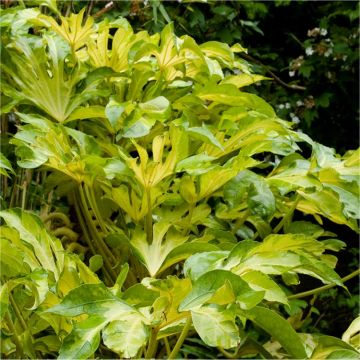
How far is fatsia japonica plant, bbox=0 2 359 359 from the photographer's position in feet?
2.15

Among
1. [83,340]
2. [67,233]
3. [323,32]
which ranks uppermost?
[323,32]

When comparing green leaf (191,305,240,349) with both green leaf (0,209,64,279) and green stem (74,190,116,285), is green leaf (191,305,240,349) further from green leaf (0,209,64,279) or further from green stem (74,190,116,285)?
green stem (74,190,116,285)

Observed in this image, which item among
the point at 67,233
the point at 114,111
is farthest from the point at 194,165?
the point at 67,233

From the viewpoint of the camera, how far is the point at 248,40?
254cm

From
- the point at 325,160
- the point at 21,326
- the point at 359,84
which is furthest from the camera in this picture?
the point at 359,84

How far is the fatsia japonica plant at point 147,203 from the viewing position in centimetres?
66

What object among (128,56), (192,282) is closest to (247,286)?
(192,282)

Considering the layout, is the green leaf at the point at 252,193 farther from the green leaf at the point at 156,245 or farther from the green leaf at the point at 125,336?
the green leaf at the point at 125,336

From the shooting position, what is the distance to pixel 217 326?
0.60 meters

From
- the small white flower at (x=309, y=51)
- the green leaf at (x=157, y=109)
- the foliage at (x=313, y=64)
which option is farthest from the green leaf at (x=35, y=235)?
the small white flower at (x=309, y=51)

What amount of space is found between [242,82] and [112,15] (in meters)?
0.73

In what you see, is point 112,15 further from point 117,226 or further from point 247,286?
point 247,286

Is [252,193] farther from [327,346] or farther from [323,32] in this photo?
[323,32]

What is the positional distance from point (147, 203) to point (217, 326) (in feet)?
1.13
